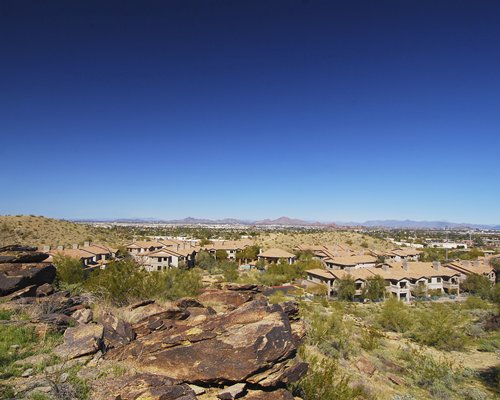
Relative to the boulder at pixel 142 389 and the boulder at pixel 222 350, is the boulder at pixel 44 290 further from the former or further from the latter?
the boulder at pixel 142 389

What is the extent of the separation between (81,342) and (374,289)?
39.6m

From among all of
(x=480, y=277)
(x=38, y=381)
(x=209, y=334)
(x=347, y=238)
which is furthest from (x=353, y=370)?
(x=347, y=238)

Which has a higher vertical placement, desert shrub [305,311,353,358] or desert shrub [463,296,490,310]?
desert shrub [305,311,353,358]

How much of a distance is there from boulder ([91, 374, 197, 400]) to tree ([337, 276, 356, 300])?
122 ft

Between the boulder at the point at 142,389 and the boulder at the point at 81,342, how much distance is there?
1.82m

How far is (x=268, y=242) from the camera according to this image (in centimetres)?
9444

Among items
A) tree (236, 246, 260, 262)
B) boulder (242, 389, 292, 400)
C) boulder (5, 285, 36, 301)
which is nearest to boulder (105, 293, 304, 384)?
boulder (242, 389, 292, 400)

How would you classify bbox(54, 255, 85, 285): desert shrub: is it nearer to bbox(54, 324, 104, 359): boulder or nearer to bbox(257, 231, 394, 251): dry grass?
bbox(54, 324, 104, 359): boulder

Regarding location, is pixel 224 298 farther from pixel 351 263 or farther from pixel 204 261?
pixel 204 261

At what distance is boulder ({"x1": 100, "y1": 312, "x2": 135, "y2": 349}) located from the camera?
971 cm

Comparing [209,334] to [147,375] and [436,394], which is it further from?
[436,394]

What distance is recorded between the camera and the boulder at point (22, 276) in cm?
1617

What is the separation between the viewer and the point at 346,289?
41.4 metres

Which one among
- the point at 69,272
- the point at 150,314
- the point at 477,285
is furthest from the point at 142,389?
the point at 477,285
